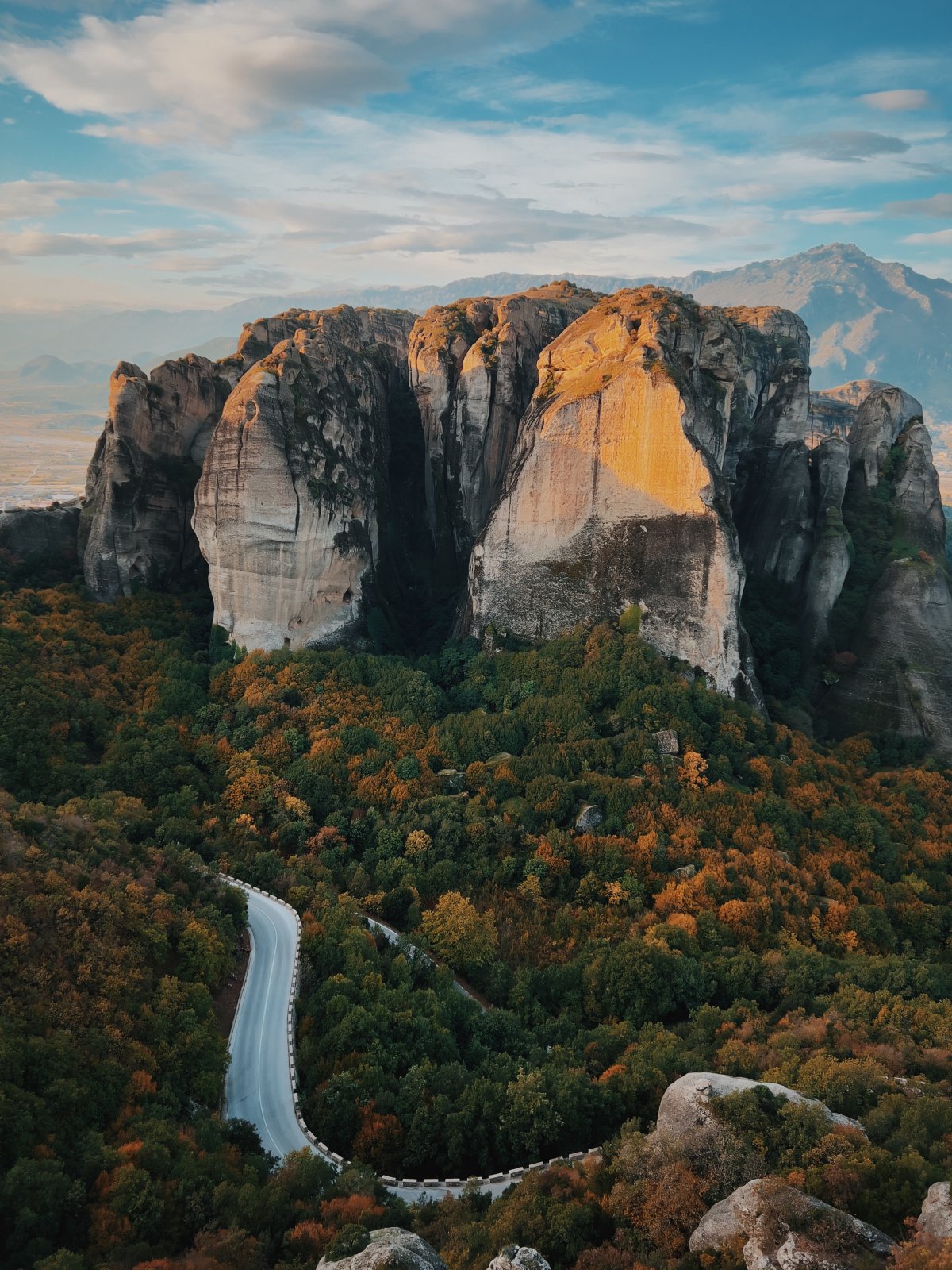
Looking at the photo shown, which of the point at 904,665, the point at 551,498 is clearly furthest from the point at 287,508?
the point at 904,665

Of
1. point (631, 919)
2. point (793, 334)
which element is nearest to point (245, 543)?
point (631, 919)

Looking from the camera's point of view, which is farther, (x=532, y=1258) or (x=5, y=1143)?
(x=5, y=1143)

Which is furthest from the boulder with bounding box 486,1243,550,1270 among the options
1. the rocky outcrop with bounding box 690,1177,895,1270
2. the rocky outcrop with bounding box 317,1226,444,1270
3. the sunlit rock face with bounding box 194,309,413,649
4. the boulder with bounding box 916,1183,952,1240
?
the sunlit rock face with bounding box 194,309,413,649

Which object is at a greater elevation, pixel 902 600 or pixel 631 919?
pixel 902 600

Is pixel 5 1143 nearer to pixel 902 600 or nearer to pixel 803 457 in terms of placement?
pixel 902 600

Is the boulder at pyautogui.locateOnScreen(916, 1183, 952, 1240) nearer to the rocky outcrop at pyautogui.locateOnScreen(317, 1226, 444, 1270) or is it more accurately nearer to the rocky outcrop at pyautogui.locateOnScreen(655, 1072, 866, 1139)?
the rocky outcrop at pyautogui.locateOnScreen(655, 1072, 866, 1139)

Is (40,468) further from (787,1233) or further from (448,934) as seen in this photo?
(787,1233)

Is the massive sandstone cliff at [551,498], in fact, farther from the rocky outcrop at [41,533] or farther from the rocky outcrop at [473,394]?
the rocky outcrop at [41,533]
